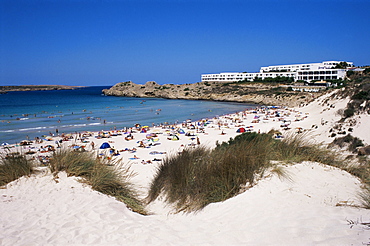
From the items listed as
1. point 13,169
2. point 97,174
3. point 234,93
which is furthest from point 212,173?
point 234,93

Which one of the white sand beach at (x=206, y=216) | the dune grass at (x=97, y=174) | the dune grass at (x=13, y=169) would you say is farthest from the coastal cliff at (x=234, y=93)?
the dune grass at (x=13, y=169)

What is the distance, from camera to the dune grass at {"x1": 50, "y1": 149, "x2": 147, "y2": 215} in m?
6.38

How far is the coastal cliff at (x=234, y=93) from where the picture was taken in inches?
2020

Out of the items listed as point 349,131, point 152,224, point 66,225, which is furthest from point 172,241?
point 349,131

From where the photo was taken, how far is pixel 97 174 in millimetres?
6660

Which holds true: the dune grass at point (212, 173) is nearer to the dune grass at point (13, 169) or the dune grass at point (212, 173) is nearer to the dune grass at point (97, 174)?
the dune grass at point (97, 174)

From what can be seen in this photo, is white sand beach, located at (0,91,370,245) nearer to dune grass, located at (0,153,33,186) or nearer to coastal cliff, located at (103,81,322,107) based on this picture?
dune grass, located at (0,153,33,186)

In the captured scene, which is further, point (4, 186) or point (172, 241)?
point (4, 186)

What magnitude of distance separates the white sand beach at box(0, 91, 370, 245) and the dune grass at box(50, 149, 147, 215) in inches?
9.0

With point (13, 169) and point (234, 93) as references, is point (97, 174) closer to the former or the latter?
point (13, 169)

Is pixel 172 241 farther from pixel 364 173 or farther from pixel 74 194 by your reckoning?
pixel 364 173

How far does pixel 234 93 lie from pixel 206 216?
6236 centimetres

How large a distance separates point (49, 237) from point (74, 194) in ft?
5.47

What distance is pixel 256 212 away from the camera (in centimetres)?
487
